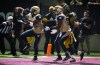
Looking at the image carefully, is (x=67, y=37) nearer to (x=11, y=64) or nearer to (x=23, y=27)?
(x=11, y=64)

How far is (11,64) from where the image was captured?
1302 centimetres

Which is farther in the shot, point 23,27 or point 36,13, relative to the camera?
point 23,27

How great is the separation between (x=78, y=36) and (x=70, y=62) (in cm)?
421

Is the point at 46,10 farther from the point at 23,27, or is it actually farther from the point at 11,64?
A: the point at 11,64

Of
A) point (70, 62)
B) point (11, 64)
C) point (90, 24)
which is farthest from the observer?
point (90, 24)

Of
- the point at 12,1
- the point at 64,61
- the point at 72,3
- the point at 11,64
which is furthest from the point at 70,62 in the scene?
the point at 12,1

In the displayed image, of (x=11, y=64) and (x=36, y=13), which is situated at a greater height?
(x=36, y=13)

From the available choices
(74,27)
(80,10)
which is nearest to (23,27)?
(74,27)

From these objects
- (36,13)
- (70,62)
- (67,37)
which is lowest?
(70,62)

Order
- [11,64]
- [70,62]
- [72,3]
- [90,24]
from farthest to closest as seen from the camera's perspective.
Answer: [72,3], [90,24], [70,62], [11,64]

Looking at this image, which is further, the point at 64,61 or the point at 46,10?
the point at 46,10

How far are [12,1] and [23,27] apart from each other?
3262 millimetres

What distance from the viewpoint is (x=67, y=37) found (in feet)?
46.9

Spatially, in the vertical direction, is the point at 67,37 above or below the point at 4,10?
below
